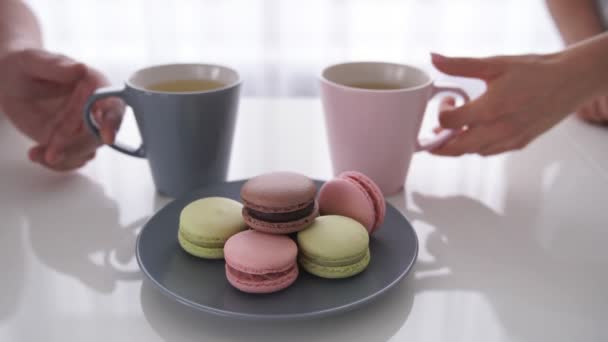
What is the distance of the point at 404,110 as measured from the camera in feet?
2.45

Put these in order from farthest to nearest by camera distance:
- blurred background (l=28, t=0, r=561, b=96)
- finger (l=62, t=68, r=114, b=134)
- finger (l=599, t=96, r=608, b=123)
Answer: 1. blurred background (l=28, t=0, r=561, b=96)
2. finger (l=599, t=96, r=608, b=123)
3. finger (l=62, t=68, r=114, b=134)

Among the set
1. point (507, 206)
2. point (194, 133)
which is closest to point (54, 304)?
point (194, 133)

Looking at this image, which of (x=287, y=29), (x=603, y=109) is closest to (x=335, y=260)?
(x=603, y=109)

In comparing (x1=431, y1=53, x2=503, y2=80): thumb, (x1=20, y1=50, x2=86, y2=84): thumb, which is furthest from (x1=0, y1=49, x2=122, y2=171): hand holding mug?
(x1=431, y1=53, x2=503, y2=80): thumb

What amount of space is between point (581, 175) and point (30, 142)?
0.86 metres

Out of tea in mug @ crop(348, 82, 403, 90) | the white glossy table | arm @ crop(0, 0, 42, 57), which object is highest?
arm @ crop(0, 0, 42, 57)

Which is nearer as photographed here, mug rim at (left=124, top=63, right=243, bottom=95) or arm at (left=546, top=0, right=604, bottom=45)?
mug rim at (left=124, top=63, right=243, bottom=95)

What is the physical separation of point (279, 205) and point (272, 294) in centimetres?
9

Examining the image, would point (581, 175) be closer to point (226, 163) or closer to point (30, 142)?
point (226, 163)

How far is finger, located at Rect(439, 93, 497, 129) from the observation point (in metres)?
0.77

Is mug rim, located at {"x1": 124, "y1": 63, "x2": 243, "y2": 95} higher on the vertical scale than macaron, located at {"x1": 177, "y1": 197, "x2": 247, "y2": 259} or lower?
higher

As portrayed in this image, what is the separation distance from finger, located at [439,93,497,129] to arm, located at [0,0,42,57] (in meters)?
0.61

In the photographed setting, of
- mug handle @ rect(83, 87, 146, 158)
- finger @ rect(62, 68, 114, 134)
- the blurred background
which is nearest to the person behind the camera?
mug handle @ rect(83, 87, 146, 158)

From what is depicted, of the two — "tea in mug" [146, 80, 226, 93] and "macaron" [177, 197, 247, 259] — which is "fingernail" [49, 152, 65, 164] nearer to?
"tea in mug" [146, 80, 226, 93]
